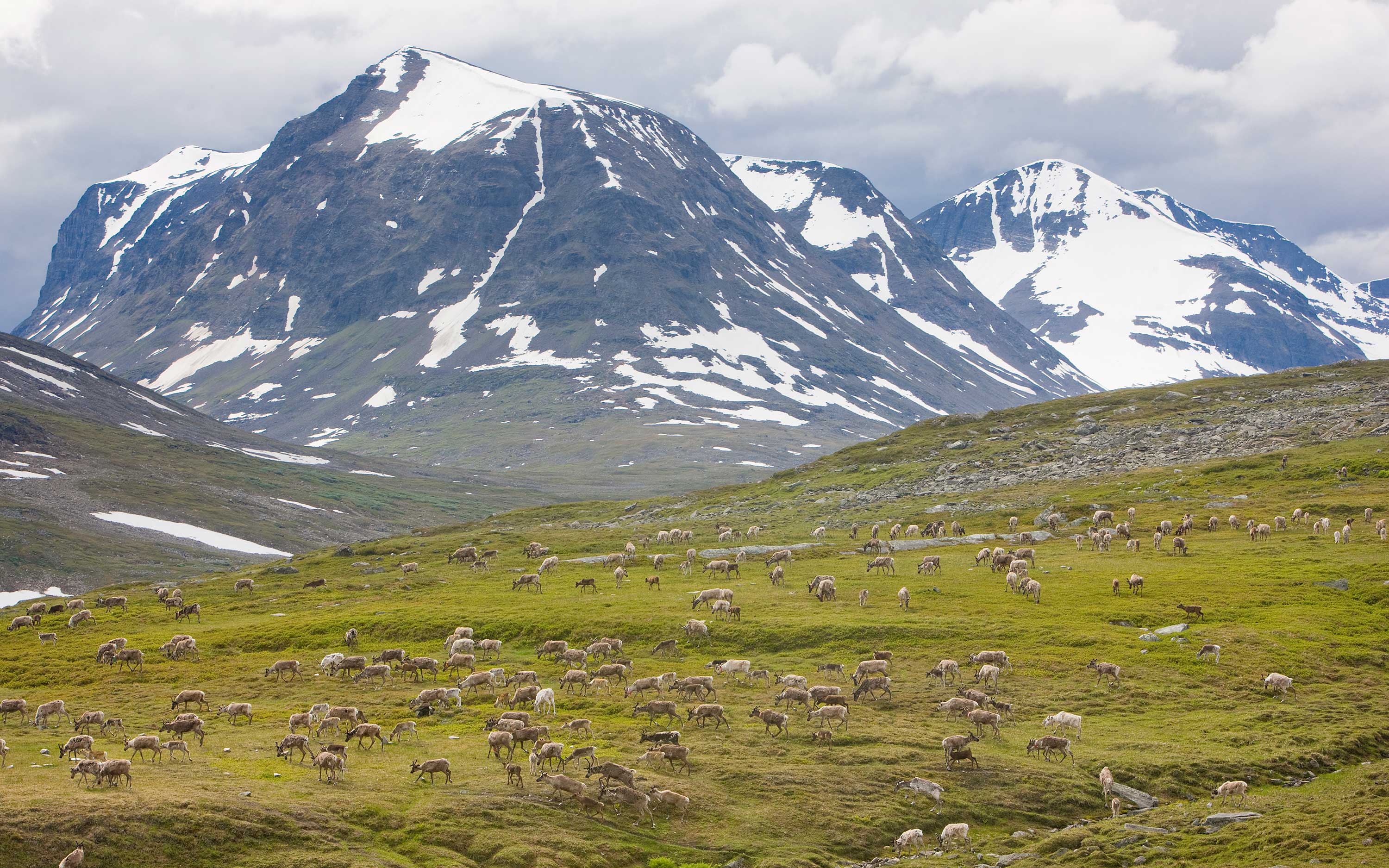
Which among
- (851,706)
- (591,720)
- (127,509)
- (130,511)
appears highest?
(851,706)

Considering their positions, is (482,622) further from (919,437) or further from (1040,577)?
(919,437)

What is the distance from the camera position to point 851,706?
40.2 meters

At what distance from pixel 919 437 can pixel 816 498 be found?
2844cm

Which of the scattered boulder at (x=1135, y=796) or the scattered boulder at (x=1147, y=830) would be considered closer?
the scattered boulder at (x=1147, y=830)

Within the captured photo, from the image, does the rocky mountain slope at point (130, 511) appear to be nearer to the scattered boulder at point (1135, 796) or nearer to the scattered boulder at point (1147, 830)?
the scattered boulder at point (1135, 796)

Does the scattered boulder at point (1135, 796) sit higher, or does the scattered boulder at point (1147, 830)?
the scattered boulder at point (1147, 830)

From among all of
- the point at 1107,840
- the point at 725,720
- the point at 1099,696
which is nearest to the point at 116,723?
the point at 725,720

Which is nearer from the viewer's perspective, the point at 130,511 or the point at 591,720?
the point at 591,720

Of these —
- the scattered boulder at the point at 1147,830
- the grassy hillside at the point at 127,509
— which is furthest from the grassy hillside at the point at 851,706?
the grassy hillside at the point at 127,509

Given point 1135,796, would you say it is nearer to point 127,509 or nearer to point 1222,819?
point 1222,819

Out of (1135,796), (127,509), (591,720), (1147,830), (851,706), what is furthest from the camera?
(127,509)

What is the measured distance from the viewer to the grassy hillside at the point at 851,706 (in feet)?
92.1

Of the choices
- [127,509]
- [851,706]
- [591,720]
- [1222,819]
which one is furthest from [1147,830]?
[127,509]

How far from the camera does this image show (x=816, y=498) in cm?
10356
